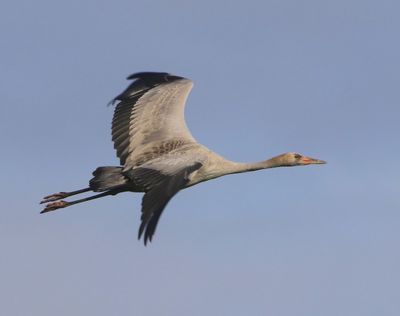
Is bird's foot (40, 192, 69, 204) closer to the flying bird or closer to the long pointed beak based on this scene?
the flying bird

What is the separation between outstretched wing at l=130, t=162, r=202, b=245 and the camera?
58.9 ft

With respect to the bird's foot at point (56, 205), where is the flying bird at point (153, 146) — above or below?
above

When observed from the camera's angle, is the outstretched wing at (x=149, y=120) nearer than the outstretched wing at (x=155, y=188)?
No

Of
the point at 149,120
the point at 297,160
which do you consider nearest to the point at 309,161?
the point at 297,160

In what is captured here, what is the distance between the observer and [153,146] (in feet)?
72.7

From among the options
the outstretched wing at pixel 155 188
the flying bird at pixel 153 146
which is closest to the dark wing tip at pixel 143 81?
the flying bird at pixel 153 146

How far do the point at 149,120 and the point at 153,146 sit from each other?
0.64 metres

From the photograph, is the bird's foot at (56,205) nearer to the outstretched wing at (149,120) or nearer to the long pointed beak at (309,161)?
the outstretched wing at (149,120)

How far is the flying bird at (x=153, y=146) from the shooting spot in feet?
70.7

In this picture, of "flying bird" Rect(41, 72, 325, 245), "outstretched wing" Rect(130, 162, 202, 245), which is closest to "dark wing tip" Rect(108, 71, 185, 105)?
"flying bird" Rect(41, 72, 325, 245)

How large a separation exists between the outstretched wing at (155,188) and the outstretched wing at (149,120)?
694mm

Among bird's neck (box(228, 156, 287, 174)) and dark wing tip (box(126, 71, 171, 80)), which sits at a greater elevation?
dark wing tip (box(126, 71, 171, 80))

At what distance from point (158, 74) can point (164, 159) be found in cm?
254

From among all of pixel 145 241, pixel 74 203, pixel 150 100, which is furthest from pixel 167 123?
pixel 145 241
